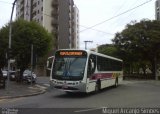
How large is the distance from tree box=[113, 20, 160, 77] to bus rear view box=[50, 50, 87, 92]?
4029cm

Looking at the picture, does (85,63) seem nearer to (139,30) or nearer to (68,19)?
(139,30)

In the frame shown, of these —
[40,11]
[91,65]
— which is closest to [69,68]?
[91,65]

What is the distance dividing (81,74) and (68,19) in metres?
87.5

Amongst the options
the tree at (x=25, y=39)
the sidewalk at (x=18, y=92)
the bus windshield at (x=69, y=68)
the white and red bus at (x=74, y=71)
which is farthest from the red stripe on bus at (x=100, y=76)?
the tree at (x=25, y=39)

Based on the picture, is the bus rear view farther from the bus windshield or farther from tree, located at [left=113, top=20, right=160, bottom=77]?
tree, located at [left=113, top=20, right=160, bottom=77]

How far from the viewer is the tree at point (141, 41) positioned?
63281 millimetres

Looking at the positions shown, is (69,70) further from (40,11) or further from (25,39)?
(40,11)

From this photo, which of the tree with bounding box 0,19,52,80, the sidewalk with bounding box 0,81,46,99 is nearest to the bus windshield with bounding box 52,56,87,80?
the sidewalk with bounding box 0,81,46,99

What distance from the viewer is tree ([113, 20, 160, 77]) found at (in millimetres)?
63281

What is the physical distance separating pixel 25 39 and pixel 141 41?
27601 mm

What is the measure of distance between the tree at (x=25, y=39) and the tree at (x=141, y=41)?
932 inches

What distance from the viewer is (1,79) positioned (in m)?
31.9

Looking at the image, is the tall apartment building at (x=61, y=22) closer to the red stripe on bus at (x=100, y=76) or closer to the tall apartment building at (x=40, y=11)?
the tall apartment building at (x=40, y=11)

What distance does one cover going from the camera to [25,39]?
1672 inches
